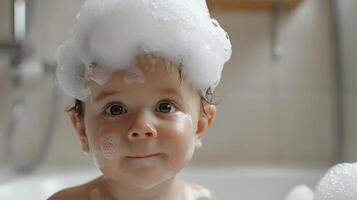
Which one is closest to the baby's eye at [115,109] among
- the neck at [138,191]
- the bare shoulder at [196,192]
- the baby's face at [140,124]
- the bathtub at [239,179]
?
the baby's face at [140,124]

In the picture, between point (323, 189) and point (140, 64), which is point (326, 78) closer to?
point (323, 189)

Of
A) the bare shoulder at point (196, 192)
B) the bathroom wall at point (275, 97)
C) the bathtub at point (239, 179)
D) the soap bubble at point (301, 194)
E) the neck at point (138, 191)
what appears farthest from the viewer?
the bathroom wall at point (275, 97)

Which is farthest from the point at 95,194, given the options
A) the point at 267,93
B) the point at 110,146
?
the point at 267,93

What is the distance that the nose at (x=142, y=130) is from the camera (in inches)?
24.2

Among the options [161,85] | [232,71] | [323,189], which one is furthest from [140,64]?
[232,71]

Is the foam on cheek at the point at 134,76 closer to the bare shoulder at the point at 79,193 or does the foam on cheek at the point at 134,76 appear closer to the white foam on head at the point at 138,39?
the white foam on head at the point at 138,39

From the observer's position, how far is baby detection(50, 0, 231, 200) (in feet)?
2.10

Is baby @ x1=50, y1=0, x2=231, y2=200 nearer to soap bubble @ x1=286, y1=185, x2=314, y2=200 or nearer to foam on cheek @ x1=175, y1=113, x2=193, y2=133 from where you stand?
foam on cheek @ x1=175, y1=113, x2=193, y2=133

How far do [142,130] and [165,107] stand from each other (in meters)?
0.07

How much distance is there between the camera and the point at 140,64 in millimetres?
647

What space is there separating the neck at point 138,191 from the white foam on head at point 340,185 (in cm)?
28

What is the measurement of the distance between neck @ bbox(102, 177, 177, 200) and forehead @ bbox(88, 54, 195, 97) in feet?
0.55

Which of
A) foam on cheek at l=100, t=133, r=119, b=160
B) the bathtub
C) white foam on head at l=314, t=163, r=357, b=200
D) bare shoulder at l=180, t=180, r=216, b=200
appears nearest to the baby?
foam on cheek at l=100, t=133, r=119, b=160

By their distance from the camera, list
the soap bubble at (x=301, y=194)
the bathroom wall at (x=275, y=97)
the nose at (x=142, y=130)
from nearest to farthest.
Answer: the nose at (x=142, y=130) → the soap bubble at (x=301, y=194) → the bathroom wall at (x=275, y=97)
